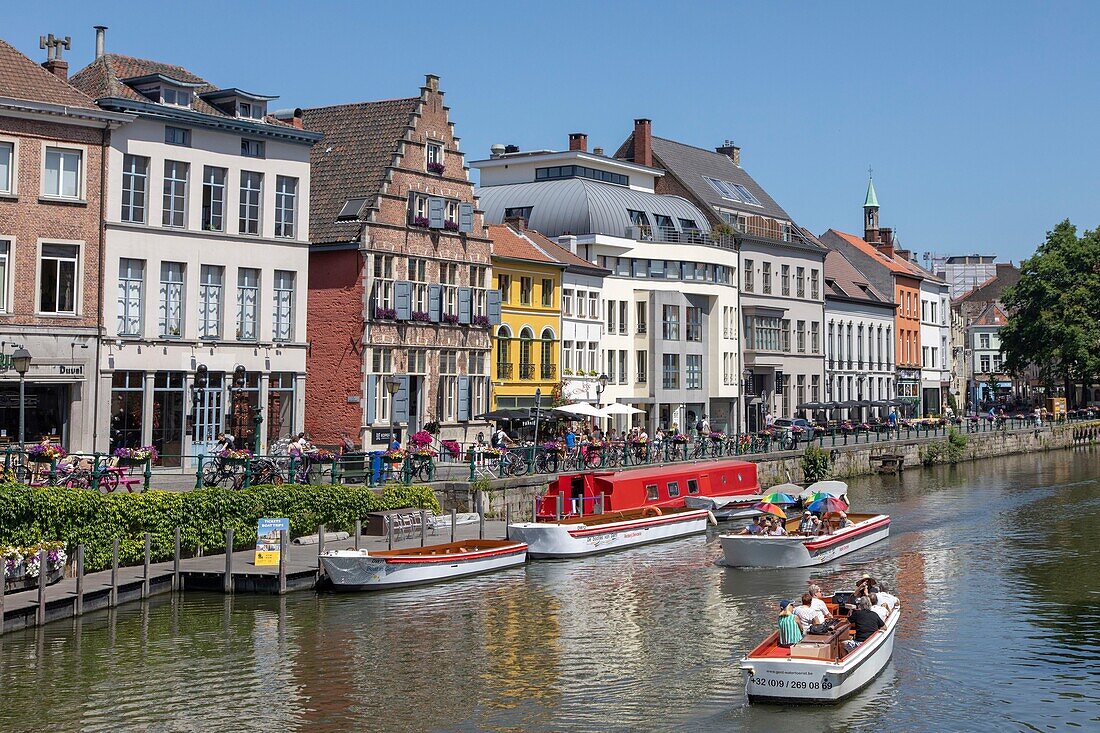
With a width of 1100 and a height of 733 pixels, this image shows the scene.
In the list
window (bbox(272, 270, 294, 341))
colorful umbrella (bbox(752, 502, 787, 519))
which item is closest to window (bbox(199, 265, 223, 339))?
window (bbox(272, 270, 294, 341))

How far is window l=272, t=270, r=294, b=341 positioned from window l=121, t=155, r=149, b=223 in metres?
5.93

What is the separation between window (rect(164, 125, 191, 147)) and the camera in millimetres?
46281

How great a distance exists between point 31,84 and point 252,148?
8319 mm

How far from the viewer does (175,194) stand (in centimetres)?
4678

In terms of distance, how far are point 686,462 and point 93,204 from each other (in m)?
24.4

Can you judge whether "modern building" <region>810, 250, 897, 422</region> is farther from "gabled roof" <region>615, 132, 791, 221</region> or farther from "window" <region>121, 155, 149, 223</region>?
"window" <region>121, 155, 149, 223</region>

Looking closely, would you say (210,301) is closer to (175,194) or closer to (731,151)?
(175,194)

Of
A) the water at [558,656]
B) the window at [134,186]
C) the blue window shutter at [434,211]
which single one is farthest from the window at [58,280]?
the blue window shutter at [434,211]

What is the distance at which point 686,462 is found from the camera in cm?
5522

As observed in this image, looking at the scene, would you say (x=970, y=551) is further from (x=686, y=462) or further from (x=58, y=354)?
(x=58, y=354)

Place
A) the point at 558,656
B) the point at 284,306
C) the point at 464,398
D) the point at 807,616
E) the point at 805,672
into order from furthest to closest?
the point at 464,398, the point at 284,306, the point at 558,656, the point at 807,616, the point at 805,672

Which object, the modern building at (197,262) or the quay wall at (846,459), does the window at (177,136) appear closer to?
the modern building at (197,262)

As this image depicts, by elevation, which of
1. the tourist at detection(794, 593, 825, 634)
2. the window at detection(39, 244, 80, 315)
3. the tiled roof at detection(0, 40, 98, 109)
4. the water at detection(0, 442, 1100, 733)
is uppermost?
the tiled roof at detection(0, 40, 98, 109)

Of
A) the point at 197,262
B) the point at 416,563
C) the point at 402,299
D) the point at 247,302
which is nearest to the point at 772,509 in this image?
the point at 416,563
